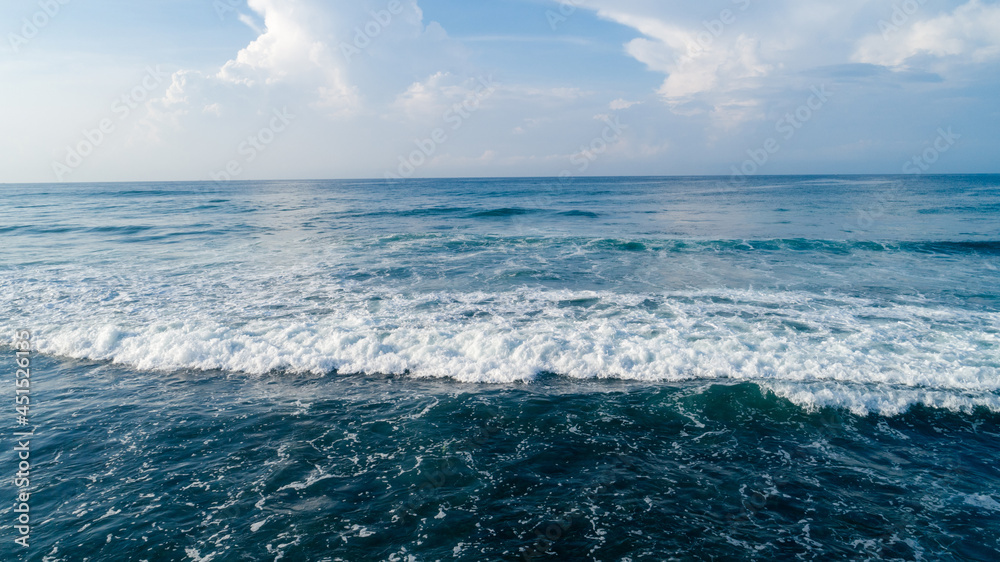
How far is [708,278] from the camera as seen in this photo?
713 inches

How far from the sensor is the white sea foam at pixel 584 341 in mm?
9617

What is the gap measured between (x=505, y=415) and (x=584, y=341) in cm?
359

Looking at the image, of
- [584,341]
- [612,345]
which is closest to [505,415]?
[584,341]

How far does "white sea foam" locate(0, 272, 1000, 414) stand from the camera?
9.62m

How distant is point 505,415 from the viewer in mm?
8344

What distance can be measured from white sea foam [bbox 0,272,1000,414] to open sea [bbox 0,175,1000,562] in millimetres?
75

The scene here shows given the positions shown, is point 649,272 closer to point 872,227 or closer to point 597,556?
point 597,556

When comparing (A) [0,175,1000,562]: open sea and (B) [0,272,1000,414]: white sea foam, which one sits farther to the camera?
(B) [0,272,1000,414]: white sea foam

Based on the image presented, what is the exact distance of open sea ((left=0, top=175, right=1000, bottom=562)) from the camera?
18.9 feet

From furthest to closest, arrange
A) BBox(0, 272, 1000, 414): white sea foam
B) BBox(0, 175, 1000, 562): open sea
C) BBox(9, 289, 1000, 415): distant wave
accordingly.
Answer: BBox(0, 272, 1000, 414): white sea foam
BBox(9, 289, 1000, 415): distant wave
BBox(0, 175, 1000, 562): open sea

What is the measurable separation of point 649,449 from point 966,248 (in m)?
28.3

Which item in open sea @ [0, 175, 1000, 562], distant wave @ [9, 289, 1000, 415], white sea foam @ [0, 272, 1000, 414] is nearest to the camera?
open sea @ [0, 175, 1000, 562]

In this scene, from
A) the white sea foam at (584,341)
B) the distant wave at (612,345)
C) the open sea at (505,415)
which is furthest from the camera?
the white sea foam at (584,341)

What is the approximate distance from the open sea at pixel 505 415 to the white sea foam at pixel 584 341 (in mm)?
75
